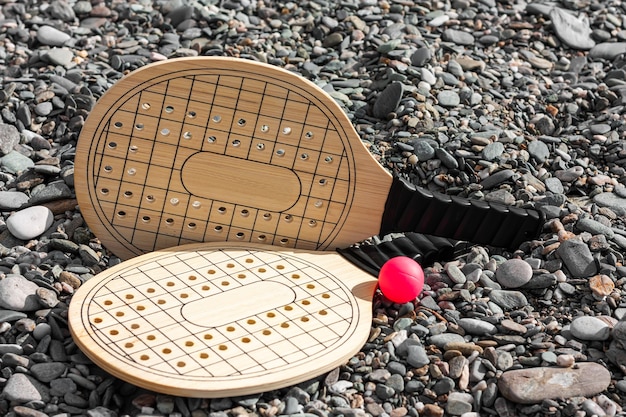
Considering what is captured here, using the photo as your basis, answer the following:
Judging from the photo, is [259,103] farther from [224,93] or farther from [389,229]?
[389,229]

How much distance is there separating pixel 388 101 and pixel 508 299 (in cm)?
99

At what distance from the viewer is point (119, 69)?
3350mm

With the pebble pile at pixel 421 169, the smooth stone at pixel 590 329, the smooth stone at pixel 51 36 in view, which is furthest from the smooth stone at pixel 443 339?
the smooth stone at pixel 51 36

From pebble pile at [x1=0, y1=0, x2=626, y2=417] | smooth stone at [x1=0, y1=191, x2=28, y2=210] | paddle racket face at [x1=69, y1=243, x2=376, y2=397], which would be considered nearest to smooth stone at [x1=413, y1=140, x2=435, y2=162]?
pebble pile at [x1=0, y1=0, x2=626, y2=417]

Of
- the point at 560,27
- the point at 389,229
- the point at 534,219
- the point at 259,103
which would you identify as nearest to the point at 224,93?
the point at 259,103

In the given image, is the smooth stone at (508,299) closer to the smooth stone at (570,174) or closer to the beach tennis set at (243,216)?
the beach tennis set at (243,216)

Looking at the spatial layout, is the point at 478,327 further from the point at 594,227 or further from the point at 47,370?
the point at 47,370

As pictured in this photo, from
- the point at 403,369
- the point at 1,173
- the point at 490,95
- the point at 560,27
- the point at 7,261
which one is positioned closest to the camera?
the point at 403,369

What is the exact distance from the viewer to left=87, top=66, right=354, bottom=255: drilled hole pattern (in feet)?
7.58

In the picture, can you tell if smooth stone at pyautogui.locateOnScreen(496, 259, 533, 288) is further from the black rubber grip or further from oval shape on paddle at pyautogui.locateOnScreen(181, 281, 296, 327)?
oval shape on paddle at pyautogui.locateOnScreen(181, 281, 296, 327)

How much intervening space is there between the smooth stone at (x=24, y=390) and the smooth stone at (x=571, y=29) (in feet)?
8.21

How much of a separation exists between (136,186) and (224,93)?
32 centimetres

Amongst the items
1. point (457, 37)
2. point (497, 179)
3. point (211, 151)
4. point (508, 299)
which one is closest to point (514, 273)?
point (508, 299)

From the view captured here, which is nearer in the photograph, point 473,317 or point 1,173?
point 473,317
